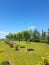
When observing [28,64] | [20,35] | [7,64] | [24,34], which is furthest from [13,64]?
[20,35]

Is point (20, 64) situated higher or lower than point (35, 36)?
lower

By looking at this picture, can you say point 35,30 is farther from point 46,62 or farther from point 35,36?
point 46,62

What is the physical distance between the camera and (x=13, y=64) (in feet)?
63.5

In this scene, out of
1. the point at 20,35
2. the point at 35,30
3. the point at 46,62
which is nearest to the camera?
the point at 46,62

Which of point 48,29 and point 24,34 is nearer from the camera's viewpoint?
point 24,34

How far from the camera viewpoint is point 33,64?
1884 cm

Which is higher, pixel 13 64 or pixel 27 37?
pixel 27 37

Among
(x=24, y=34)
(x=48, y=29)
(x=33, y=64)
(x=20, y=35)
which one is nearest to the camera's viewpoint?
(x=33, y=64)

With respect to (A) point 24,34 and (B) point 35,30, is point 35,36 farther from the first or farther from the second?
(A) point 24,34

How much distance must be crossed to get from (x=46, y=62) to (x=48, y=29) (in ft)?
261

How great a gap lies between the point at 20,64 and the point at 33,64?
1810mm

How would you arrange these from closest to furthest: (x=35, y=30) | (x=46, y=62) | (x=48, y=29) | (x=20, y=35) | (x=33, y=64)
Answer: (x=46, y=62) < (x=33, y=64) < (x=20, y=35) < (x=48, y=29) < (x=35, y=30)

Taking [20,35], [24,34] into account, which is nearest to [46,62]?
[24,34]

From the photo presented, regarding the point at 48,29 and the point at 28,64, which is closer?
the point at 28,64
